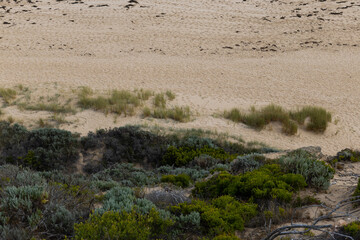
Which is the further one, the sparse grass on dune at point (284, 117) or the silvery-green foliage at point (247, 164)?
the sparse grass on dune at point (284, 117)

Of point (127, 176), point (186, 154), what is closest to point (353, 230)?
point (127, 176)

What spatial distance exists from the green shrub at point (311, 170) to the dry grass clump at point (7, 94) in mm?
9560

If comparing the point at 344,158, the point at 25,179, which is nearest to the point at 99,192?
the point at 25,179

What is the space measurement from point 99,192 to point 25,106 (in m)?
7.01

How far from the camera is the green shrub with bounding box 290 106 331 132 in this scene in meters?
11.2

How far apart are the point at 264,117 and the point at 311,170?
239 inches

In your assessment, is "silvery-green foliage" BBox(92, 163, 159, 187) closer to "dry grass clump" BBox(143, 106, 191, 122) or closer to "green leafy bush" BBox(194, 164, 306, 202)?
"green leafy bush" BBox(194, 164, 306, 202)

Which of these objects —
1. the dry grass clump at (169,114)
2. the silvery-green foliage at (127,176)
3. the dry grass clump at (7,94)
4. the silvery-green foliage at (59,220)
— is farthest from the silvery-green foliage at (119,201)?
the dry grass clump at (7,94)

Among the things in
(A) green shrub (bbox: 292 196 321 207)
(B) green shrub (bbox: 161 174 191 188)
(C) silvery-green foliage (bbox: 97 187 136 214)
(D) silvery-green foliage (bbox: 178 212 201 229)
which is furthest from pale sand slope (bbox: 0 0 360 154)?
(D) silvery-green foliage (bbox: 178 212 201 229)

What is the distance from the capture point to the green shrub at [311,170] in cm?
529

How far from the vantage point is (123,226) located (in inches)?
137

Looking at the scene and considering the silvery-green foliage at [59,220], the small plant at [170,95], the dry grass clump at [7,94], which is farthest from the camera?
the small plant at [170,95]

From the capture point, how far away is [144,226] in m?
3.63

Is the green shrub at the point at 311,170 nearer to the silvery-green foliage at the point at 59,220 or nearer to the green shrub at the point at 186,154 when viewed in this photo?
the green shrub at the point at 186,154
